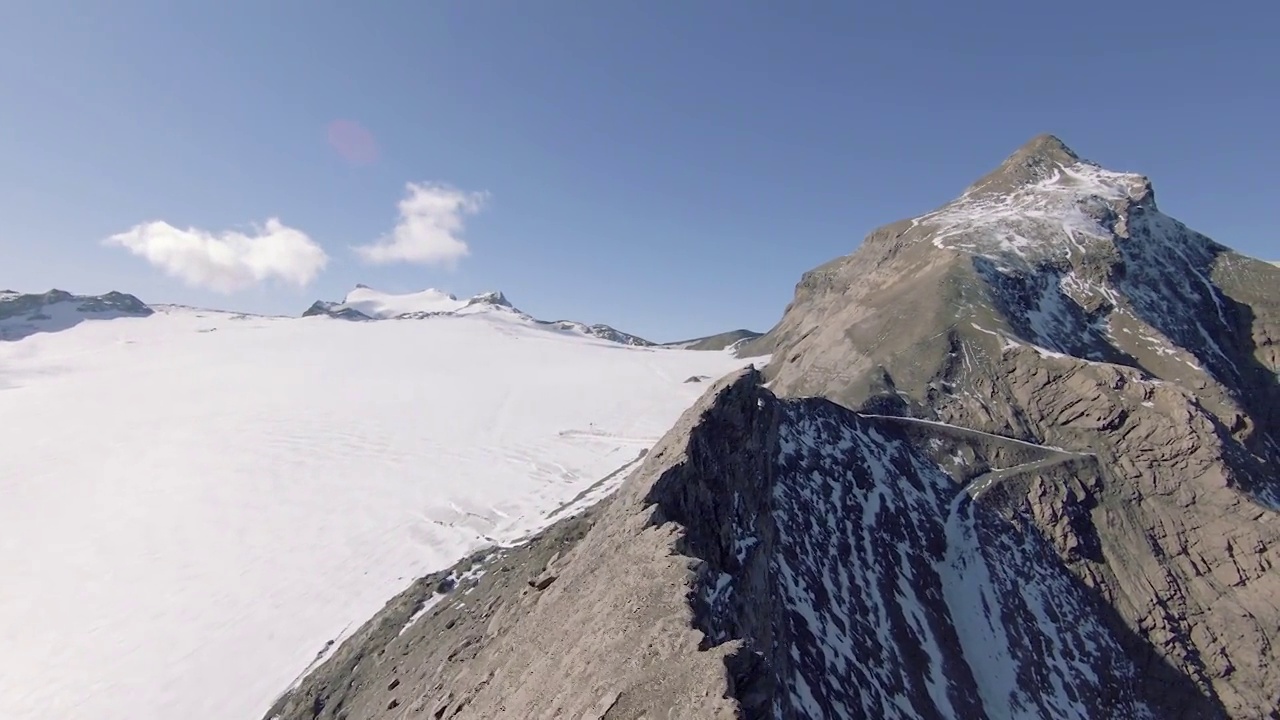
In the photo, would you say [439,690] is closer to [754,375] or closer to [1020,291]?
[754,375]

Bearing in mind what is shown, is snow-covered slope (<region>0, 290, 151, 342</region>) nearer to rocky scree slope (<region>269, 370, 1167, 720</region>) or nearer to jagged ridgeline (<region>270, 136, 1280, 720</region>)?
rocky scree slope (<region>269, 370, 1167, 720</region>)

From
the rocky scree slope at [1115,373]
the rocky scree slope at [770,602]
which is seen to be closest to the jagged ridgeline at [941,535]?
the rocky scree slope at [770,602]

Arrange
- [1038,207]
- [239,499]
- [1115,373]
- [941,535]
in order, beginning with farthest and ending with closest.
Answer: [1038,207] → [1115,373] → [239,499] → [941,535]

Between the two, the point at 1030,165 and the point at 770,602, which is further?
the point at 1030,165

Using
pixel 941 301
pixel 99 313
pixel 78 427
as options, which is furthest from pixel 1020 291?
pixel 99 313

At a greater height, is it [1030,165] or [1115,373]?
[1030,165]

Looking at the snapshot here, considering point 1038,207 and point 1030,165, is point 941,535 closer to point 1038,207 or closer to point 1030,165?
point 1038,207

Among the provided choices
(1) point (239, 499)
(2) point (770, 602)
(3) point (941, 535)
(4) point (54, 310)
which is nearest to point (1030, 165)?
(3) point (941, 535)
